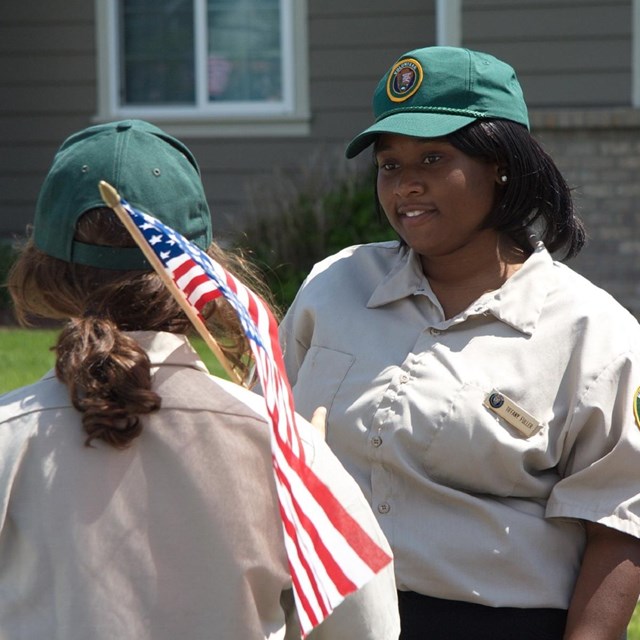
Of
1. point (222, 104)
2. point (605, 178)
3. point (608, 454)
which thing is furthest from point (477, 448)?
point (222, 104)

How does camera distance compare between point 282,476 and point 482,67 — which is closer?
point 282,476

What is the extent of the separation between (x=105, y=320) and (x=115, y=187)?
21 cm

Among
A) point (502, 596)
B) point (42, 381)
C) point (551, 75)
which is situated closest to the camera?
point (42, 381)

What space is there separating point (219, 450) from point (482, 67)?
1.17 metres

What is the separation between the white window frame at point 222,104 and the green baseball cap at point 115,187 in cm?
903

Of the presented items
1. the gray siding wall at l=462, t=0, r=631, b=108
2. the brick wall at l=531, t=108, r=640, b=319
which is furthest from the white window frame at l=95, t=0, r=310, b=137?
the brick wall at l=531, t=108, r=640, b=319

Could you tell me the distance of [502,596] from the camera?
2516 millimetres

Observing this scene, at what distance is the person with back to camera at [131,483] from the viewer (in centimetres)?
185

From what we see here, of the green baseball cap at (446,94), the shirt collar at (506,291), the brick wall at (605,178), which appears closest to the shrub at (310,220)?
the brick wall at (605,178)

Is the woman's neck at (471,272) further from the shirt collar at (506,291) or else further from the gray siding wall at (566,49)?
the gray siding wall at (566,49)

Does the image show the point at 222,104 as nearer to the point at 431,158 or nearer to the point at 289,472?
the point at 431,158

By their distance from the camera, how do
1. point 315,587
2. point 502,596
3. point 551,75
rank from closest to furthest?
point 315,587
point 502,596
point 551,75

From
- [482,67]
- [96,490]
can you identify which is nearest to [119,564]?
[96,490]

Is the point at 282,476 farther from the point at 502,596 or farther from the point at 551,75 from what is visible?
the point at 551,75
